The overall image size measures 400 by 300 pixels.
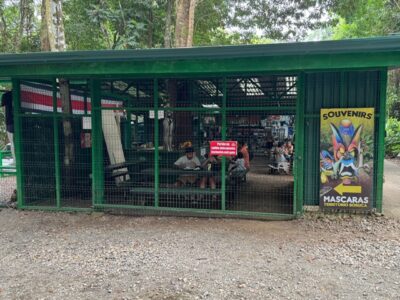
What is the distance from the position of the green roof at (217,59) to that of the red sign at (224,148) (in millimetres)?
1261

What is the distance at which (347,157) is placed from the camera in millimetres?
6043

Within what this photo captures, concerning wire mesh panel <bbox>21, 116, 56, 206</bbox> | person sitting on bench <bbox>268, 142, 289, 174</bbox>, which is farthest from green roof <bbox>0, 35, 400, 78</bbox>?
person sitting on bench <bbox>268, 142, 289, 174</bbox>

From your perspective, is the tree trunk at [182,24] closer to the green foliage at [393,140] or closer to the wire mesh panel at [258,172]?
the wire mesh panel at [258,172]

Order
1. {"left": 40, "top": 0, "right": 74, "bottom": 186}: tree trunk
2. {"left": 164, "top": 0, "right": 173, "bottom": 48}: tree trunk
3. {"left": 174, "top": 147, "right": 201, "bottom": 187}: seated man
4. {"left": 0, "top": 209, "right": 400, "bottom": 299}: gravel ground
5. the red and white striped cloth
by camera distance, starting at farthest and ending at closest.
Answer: {"left": 164, "top": 0, "right": 173, "bottom": 48}: tree trunk → {"left": 40, "top": 0, "right": 74, "bottom": 186}: tree trunk → the red and white striped cloth → {"left": 174, "top": 147, "right": 201, "bottom": 187}: seated man → {"left": 0, "top": 209, "right": 400, "bottom": 299}: gravel ground

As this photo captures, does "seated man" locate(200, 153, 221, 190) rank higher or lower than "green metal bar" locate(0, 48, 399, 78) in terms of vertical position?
lower

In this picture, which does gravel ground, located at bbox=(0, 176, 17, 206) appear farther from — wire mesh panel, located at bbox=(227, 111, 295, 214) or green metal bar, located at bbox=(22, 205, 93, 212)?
wire mesh panel, located at bbox=(227, 111, 295, 214)

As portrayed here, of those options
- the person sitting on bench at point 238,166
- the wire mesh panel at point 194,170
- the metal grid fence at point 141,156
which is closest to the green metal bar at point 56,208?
the metal grid fence at point 141,156

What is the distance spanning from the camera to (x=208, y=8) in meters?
16.1

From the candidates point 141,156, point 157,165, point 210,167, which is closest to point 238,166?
point 210,167

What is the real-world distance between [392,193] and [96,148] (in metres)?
6.87

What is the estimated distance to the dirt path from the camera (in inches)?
256

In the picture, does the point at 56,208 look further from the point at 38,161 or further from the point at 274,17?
the point at 274,17

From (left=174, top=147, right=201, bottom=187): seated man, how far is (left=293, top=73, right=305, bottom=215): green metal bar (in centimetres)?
206

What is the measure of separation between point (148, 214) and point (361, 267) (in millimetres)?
3842
